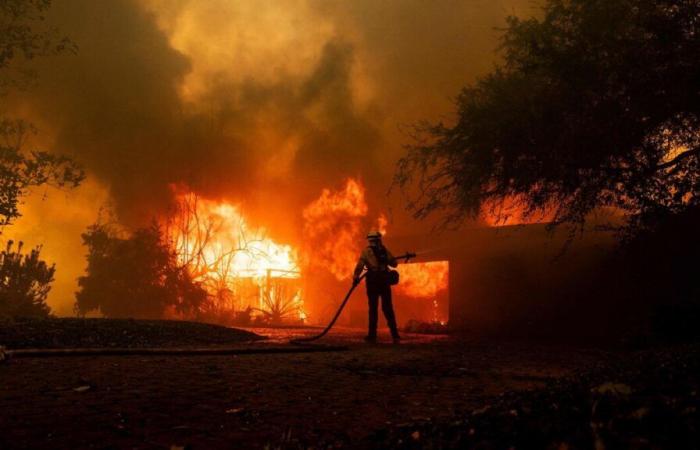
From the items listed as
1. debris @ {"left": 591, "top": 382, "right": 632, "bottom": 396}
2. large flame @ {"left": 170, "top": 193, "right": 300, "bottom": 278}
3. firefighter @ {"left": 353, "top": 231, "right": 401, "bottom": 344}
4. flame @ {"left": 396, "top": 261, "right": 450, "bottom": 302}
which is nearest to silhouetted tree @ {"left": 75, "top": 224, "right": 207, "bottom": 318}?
large flame @ {"left": 170, "top": 193, "right": 300, "bottom": 278}

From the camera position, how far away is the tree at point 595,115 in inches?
381

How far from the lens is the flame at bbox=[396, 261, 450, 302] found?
73.7 feet

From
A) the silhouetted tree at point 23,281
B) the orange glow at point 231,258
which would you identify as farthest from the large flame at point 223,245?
the silhouetted tree at point 23,281

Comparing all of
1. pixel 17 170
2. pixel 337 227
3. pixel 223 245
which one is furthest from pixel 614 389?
pixel 223 245

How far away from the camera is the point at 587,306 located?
14.1 meters

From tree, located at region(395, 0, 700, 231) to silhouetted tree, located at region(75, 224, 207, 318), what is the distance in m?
14.1

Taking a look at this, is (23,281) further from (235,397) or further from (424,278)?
(235,397)

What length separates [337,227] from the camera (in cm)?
2703

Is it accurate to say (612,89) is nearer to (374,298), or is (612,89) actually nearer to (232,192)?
(374,298)

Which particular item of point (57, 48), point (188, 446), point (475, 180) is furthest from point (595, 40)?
point (57, 48)

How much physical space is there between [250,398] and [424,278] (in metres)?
18.3

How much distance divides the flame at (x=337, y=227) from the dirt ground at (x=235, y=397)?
695 inches

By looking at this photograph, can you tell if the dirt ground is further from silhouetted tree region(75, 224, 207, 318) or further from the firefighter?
silhouetted tree region(75, 224, 207, 318)

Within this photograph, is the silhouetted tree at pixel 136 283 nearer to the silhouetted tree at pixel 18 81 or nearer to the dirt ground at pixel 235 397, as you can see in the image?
the silhouetted tree at pixel 18 81
